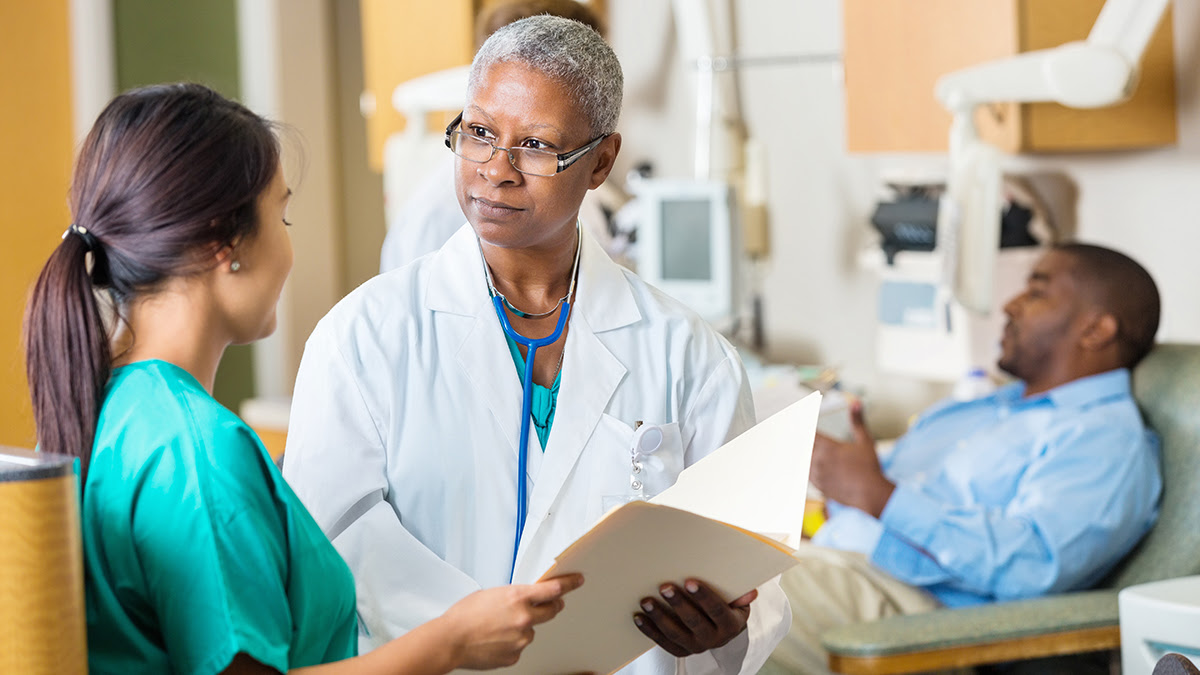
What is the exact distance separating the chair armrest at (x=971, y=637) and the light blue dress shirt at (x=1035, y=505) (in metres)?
0.16

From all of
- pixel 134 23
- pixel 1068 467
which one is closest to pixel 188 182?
pixel 1068 467

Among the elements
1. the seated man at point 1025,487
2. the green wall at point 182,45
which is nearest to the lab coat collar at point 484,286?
the seated man at point 1025,487

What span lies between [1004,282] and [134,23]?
3558 mm

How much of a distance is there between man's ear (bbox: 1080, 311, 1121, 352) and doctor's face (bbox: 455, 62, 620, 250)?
51.6 inches

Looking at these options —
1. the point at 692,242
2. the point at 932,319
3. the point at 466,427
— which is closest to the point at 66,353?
the point at 466,427

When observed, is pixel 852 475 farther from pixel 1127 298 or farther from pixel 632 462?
pixel 632 462

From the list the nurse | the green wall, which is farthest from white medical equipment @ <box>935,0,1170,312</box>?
the green wall

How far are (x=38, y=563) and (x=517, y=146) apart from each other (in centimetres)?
61

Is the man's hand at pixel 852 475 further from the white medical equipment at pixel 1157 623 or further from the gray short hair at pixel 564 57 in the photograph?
the gray short hair at pixel 564 57

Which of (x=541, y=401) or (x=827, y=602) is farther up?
(x=541, y=401)

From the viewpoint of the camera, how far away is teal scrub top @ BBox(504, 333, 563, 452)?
50.3 inches

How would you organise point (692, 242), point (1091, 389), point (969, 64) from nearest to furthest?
point (1091, 389) → point (969, 64) → point (692, 242)

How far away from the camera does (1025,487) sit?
6.89 feet

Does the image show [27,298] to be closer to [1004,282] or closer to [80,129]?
[1004,282]
